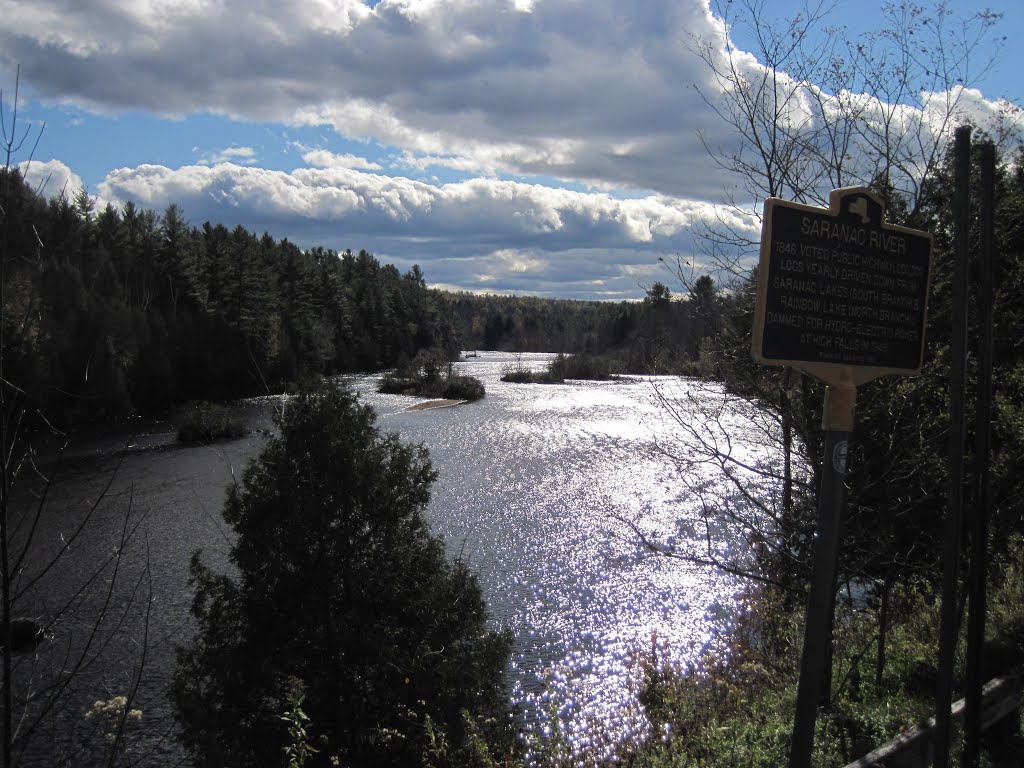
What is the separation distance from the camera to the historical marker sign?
3.61 metres

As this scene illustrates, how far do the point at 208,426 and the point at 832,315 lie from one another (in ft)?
131

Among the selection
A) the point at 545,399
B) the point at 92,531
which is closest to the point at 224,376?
the point at 545,399

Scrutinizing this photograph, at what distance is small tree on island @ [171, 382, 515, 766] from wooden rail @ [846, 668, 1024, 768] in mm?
6505

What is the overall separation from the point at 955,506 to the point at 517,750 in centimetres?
892

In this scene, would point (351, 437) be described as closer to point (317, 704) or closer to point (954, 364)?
point (317, 704)

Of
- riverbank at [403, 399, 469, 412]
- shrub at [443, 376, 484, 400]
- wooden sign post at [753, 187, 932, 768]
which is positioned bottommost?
riverbank at [403, 399, 469, 412]

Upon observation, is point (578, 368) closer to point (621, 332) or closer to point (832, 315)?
point (621, 332)

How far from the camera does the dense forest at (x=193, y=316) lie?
41312mm

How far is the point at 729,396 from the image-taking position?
28.5 feet

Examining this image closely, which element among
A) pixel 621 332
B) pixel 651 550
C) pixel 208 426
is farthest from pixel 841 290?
pixel 621 332

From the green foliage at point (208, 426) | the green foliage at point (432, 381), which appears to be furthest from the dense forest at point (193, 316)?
the green foliage at point (432, 381)

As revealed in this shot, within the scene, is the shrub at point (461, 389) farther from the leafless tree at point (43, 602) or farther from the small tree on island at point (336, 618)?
the small tree on island at point (336, 618)

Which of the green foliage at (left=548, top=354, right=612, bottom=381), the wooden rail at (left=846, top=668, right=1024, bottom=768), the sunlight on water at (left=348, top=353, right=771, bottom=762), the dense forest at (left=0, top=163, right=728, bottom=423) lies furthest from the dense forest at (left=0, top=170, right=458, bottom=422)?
the wooden rail at (left=846, top=668, right=1024, bottom=768)

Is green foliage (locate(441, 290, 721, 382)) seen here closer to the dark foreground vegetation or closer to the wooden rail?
the dark foreground vegetation
